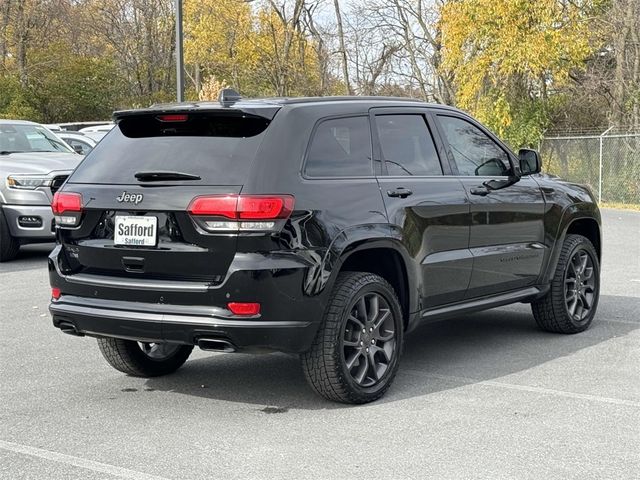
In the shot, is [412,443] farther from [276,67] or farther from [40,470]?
[276,67]

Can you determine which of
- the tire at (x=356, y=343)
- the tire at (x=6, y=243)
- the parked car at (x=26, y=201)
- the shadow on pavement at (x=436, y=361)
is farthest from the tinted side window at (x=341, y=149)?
the tire at (x=6, y=243)

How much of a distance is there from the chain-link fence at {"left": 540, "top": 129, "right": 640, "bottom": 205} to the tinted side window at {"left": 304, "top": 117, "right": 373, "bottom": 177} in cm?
1978

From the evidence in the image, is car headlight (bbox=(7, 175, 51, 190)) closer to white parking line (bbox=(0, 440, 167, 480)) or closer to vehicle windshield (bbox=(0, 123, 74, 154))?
vehicle windshield (bbox=(0, 123, 74, 154))

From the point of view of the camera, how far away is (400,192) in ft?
19.6

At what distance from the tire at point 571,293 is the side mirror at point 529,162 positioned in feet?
2.57

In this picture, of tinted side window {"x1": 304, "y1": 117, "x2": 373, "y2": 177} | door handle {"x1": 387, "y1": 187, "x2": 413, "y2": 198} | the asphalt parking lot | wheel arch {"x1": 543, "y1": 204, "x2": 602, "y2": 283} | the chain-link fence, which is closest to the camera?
the asphalt parking lot

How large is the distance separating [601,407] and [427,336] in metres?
2.35

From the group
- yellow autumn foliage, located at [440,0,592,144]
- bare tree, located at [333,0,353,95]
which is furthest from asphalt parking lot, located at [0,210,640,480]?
bare tree, located at [333,0,353,95]

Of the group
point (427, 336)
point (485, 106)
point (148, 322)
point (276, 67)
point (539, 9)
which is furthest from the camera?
point (276, 67)

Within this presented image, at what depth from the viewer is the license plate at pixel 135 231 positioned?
17.4 feet

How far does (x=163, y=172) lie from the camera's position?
5.39 meters

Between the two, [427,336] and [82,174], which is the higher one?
[82,174]

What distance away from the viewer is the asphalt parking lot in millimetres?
4504

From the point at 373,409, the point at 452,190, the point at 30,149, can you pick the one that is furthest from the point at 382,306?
the point at 30,149
